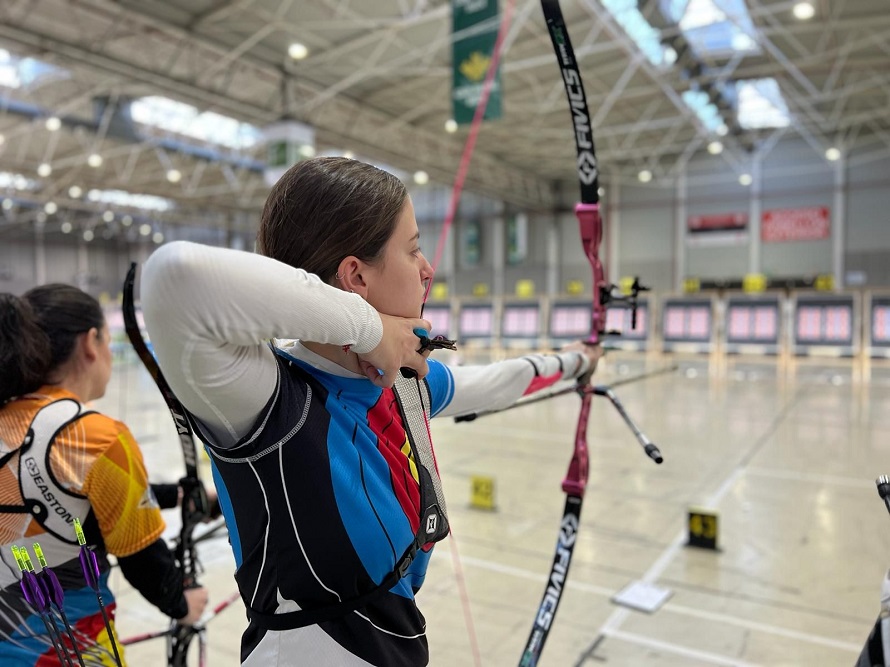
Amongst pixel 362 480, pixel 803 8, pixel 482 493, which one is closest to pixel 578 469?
pixel 362 480

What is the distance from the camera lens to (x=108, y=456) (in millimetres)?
942

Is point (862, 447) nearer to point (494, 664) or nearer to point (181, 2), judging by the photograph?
point (494, 664)

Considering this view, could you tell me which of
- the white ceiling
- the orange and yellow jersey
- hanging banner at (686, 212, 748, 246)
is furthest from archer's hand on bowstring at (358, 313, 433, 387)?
hanging banner at (686, 212, 748, 246)

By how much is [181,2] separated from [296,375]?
8873 millimetres

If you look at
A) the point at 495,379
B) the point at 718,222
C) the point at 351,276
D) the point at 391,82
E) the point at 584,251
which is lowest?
the point at 495,379

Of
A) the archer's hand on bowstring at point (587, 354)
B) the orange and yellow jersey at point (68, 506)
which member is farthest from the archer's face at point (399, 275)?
the archer's hand on bowstring at point (587, 354)

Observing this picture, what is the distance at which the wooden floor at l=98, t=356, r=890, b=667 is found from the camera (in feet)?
6.75

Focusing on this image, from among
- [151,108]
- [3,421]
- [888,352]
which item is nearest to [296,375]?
[3,421]

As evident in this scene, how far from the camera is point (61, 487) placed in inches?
36.4

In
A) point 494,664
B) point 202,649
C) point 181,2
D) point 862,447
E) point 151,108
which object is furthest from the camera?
point 151,108

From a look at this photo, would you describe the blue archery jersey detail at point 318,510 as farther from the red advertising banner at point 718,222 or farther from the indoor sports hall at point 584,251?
the red advertising banner at point 718,222

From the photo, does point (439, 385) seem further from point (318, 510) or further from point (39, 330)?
point (39, 330)

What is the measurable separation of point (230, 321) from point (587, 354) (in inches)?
41.7

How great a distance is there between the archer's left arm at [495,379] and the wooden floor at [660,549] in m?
0.79
